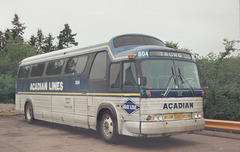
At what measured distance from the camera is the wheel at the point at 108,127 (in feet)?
30.5

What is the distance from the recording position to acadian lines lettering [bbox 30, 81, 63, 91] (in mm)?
12725

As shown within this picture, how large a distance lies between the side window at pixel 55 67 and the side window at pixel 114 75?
12.4 ft

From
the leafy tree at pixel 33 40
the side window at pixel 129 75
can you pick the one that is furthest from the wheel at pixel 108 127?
the leafy tree at pixel 33 40

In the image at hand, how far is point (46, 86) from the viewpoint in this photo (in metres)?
13.8

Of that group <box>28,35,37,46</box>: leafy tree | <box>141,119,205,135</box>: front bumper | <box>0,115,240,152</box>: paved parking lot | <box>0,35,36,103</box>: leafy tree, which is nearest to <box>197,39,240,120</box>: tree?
<box>0,115,240,152</box>: paved parking lot

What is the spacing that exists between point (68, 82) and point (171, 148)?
5.00 metres

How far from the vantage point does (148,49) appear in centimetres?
881

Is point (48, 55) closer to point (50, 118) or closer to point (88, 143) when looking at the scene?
point (50, 118)

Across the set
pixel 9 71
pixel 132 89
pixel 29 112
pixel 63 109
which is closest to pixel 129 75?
pixel 132 89

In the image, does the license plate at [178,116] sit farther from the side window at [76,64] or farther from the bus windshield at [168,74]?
the side window at [76,64]

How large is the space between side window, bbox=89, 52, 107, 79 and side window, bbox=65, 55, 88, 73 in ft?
2.16

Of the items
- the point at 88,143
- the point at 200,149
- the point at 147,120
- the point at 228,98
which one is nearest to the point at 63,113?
the point at 88,143

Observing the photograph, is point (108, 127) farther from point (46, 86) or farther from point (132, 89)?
point (46, 86)

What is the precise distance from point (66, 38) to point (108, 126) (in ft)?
202
